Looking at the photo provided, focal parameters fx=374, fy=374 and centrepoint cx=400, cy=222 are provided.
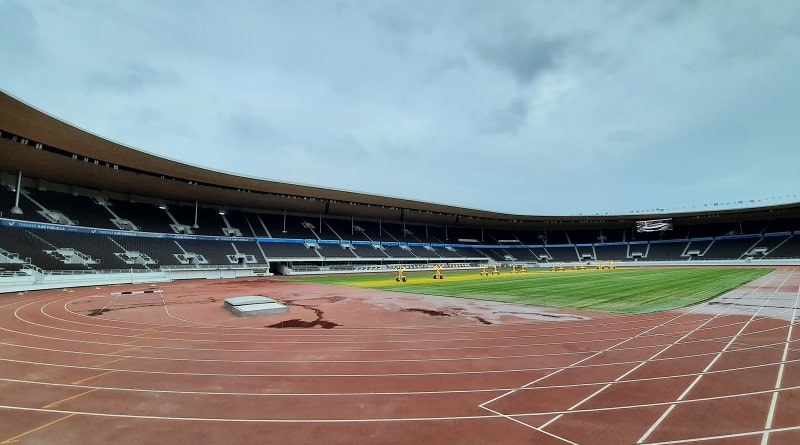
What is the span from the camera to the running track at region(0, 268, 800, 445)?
4.62m

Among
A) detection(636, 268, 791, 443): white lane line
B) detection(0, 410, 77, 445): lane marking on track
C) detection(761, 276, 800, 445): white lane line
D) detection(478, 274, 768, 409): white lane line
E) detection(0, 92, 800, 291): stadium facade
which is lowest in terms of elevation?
detection(0, 410, 77, 445): lane marking on track

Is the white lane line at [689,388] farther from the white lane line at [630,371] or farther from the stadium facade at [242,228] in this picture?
the stadium facade at [242,228]

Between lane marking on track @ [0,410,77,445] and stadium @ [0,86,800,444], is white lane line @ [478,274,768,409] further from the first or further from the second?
lane marking on track @ [0,410,77,445]

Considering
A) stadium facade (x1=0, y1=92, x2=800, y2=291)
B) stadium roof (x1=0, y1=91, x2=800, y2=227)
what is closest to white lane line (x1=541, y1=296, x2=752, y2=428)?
stadium roof (x1=0, y1=91, x2=800, y2=227)

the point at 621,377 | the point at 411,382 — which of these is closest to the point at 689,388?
the point at 621,377

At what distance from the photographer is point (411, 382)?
6.46 metres

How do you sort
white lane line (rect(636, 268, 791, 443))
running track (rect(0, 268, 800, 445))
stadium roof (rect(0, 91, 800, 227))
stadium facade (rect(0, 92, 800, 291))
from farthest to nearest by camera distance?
1. stadium facade (rect(0, 92, 800, 291))
2. stadium roof (rect(0, 91, 800, 227))
3. running track (rect(0, 268, 800, 445))
4. white lane line (rect(636, 268, 791, 443))

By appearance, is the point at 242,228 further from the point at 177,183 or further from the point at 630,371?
the point at 630,371

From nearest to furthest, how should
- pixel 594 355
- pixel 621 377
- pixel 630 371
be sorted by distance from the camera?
pixel 621 377 < pixel 630 371 < pixel 594 355

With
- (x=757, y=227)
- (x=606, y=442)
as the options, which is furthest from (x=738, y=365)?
(x=757, y=227)

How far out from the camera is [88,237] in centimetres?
3158

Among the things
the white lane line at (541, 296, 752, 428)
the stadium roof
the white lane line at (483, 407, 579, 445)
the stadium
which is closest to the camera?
the white lane line at (483, 407, 579, 445)

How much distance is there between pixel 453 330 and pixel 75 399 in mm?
8141

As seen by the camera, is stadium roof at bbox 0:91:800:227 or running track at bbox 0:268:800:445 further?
stadium roof at bbox 0:91:800:227
